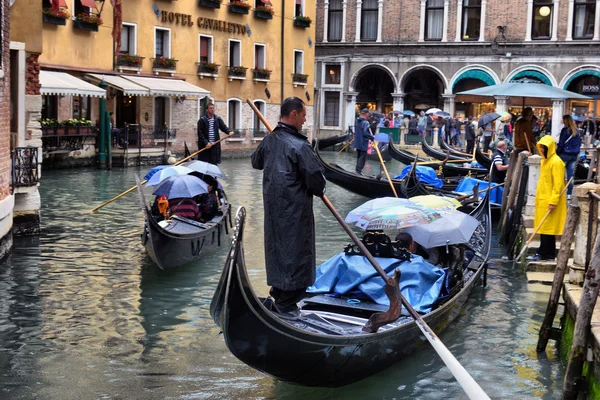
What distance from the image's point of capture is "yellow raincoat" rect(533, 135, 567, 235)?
221 inches

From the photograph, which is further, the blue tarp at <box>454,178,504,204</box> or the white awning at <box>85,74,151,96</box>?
the white awning at <box>85,74,151,96</box>

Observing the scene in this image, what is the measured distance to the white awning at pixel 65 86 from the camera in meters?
12.1

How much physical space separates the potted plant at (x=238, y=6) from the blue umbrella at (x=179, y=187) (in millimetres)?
11508

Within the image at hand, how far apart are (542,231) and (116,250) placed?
3264 millimetres

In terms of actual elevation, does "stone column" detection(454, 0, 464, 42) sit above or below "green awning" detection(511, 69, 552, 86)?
above

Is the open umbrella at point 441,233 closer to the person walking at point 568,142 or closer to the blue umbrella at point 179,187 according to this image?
the blue umbrella at point 179,187

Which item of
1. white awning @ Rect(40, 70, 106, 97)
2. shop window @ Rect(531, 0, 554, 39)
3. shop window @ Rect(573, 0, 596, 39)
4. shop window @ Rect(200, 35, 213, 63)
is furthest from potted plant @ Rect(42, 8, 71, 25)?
shop window @ Rect(573, 0, 596, 39)

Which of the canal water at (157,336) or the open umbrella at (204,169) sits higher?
the open umbrella at (204,169)

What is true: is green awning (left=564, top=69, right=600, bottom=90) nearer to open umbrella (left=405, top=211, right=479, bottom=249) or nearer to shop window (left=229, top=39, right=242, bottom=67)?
shop window (left=229, top=39, right=242, bottom=67)

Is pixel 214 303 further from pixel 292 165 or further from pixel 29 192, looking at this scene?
pixel 29 192

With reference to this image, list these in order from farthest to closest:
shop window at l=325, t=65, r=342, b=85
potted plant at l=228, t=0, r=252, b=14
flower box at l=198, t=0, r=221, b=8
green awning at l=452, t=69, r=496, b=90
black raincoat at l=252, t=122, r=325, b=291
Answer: shop window at l=325, t=65, r=342, b=85 < green awning at l=452, t=69, r=496, b=90 < potted plant at l=228, t=0, r=252, b=14 < flower box at l=198, t=0, r=221, b=8 < black raincoat at l=252, t=122, r=325, b=291

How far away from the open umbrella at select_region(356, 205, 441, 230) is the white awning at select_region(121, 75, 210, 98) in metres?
10.2

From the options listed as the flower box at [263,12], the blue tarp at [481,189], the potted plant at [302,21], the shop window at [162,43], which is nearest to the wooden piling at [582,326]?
the blue tarp at [481,189]

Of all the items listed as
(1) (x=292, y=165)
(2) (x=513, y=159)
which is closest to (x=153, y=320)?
(1) (x=292, y=165)
